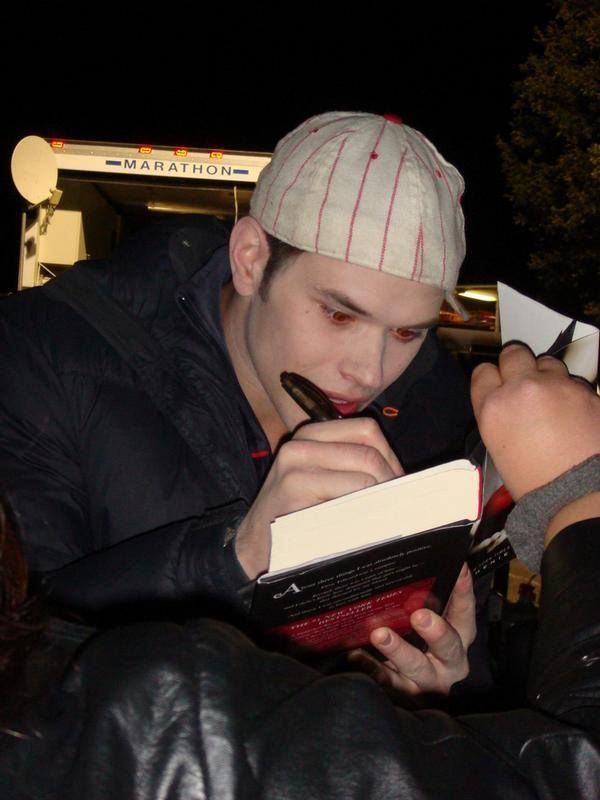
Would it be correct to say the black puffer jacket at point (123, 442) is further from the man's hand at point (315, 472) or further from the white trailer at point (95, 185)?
the white trailer at point (95, 185)

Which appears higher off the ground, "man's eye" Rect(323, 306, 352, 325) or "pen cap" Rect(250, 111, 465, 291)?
"pen cap" Rect(250, 111, 465, 291)

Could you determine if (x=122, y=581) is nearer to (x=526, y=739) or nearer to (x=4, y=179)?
(x=526, y=739)

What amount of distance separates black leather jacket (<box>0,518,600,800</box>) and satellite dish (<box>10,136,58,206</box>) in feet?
24.5

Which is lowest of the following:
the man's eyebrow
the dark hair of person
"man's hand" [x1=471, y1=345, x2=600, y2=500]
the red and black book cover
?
the red and black book cover

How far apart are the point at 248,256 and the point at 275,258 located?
135mm

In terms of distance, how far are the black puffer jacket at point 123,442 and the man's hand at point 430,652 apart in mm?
420

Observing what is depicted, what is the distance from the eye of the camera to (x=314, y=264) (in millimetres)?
2559

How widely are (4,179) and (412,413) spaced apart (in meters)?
36.6

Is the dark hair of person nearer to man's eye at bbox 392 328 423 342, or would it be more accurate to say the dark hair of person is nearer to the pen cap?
the pen cap

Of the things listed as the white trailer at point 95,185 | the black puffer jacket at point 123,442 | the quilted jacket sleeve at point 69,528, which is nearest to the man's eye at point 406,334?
the black puffer jacket at point 123,442

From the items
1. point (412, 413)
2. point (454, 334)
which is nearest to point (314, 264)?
point (412, 413)

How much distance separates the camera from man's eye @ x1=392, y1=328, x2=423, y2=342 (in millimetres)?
2644

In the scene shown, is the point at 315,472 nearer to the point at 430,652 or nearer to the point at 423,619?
the point at 423,619

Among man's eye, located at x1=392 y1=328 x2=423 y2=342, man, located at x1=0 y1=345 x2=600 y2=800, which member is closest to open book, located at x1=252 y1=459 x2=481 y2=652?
man, located at x1=0 y1=345 x2=600 y2=800
